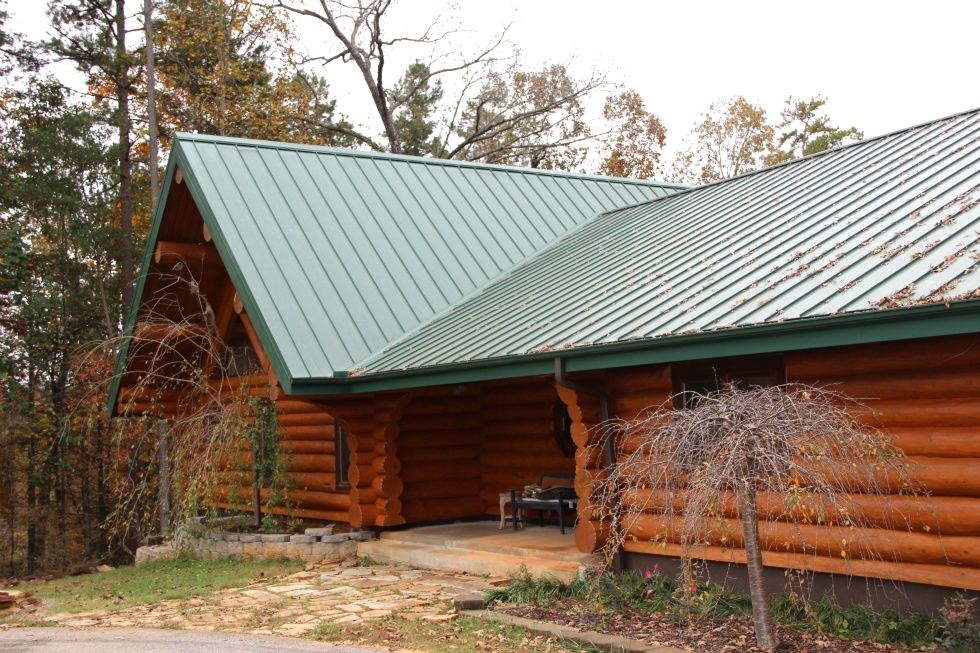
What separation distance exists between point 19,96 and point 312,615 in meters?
23.5

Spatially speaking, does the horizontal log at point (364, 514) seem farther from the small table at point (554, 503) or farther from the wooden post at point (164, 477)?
the wooden post at point (164, 477)

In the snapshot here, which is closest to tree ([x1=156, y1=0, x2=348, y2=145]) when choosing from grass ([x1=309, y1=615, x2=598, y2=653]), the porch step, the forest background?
the forest background

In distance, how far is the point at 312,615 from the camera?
9703 millimetres

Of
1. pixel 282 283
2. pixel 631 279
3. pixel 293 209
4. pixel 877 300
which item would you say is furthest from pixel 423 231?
pixel 877 300

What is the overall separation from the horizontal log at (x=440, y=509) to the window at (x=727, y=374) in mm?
5547

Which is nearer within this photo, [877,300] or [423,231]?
[877,300]

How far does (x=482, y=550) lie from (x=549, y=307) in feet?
10.3

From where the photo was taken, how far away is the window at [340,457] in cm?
1508

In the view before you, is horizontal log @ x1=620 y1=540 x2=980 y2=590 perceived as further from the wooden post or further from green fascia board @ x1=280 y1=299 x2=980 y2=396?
the wooden post

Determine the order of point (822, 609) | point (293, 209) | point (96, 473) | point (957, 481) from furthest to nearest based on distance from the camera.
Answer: point (96, 473) → point (293, 209) → point (822, 609) → point (957, 481)

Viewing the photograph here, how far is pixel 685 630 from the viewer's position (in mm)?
7926

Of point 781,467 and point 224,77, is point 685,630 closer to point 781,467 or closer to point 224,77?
point 781,467

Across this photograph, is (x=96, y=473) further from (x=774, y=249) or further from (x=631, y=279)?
(x=774, y=249)

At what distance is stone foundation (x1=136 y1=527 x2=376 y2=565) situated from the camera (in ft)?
45.2
